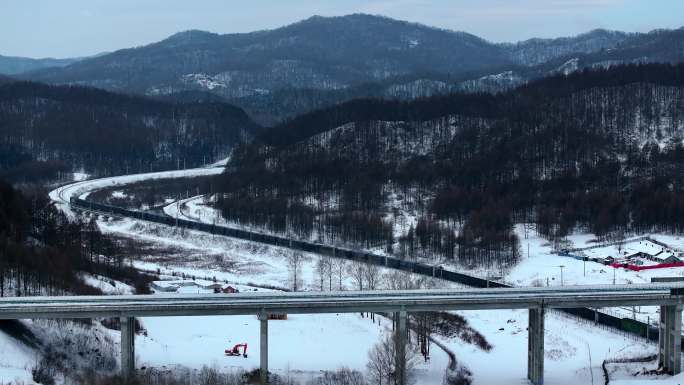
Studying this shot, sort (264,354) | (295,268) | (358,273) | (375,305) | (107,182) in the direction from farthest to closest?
(107,182) < (295,268) < (358,273) < (375,305) < (264,354)

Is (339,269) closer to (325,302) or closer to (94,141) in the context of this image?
(325,302)

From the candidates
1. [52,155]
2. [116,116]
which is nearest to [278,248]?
[52,155]

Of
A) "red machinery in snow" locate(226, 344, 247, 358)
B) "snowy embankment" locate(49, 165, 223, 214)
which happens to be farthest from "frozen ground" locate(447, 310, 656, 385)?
"snowy embankment" locate(49, 165, 223, 214)

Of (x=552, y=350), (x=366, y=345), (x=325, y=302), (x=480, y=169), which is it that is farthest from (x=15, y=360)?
(x=480, y=169)

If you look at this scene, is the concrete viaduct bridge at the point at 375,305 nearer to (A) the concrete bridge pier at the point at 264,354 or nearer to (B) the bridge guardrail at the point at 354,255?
(A) the concrete bridge pier at the point at 264,354

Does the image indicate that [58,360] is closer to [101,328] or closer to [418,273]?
[101,328]

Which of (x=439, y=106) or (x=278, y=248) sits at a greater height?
(x=439, y=106)
